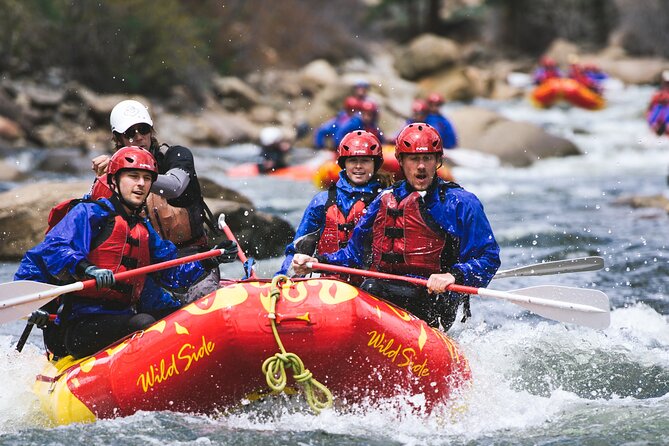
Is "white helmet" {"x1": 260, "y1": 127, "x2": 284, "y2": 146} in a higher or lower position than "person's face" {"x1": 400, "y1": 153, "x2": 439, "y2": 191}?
higher

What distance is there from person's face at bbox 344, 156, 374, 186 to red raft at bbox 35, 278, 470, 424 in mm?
1223

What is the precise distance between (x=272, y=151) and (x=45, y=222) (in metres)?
5.96

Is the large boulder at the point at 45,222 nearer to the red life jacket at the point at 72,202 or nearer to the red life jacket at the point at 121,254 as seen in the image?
the red life jacket at the point at 72,202

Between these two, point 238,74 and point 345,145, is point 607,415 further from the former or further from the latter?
point 238,74

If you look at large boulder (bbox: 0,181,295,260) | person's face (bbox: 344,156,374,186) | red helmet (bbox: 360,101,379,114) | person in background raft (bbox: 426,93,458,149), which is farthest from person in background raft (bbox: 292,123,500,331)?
red helmet (bbox: 360,101,379,114)

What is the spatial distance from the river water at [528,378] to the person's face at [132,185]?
1.10 metres

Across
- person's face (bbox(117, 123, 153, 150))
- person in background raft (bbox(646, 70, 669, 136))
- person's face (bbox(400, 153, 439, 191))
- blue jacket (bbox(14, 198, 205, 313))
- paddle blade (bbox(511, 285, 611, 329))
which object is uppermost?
person in background raft (bbox(646, 70, 669, 136))

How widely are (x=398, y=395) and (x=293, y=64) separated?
999 inches

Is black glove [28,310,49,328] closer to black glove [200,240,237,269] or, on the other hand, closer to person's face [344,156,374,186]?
black glove [200,240,237,269]

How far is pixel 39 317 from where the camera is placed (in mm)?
4875

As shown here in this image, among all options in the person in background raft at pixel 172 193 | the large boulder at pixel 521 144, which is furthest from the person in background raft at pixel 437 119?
the person in background raft at pixel 172 193

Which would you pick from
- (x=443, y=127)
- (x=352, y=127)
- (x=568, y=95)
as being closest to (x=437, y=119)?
(x=443, y=127)

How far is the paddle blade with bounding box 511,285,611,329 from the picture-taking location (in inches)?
189

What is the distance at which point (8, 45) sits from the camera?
19.7m
